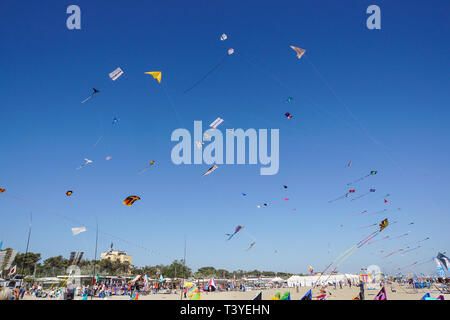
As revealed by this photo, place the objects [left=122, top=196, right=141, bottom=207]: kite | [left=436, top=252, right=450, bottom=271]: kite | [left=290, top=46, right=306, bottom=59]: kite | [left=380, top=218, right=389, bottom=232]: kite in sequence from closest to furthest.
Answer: [left=380, top=218, right=389, bottom=232]: kite, [left=290, top=46, right=306, bottom=59]: kite, [left=122, top=196, right=141, bottom=207]: kite, [left=436, top=252, right=450, bottom=271]: kite

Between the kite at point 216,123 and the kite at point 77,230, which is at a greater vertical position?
the kite at point 216,123

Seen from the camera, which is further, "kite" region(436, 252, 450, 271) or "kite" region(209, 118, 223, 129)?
"kite" region(436, 252, 450, 271)

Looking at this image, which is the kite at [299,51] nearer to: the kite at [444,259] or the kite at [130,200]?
the kite at [130,200]

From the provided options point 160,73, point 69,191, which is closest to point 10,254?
point 69,191

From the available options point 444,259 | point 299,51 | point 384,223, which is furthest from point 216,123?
point 444,259

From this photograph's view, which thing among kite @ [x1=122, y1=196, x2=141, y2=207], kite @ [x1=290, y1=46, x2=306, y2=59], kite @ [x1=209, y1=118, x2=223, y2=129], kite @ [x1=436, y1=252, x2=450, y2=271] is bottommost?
kite @ [x1=436, y1=252, x2=450, y2=271]

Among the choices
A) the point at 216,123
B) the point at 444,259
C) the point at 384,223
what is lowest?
the point at 444,259

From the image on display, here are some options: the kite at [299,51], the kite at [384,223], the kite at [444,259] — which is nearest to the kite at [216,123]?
the kite at [299,51]

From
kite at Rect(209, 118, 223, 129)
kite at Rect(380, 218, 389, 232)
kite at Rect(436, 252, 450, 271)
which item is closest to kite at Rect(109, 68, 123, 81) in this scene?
kite at Rect(209, 118, 223, 129)

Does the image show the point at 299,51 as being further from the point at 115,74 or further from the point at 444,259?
the point at 444,259

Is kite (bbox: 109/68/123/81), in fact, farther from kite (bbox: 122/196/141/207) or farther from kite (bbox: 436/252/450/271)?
kite (bbox: 436/252/450/271)

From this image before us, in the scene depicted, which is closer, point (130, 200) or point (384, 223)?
point (384, 223)

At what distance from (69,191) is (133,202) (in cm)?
398
